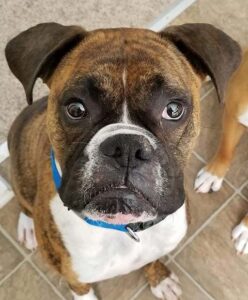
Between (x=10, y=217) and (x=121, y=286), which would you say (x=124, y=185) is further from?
(x=10, y=217)

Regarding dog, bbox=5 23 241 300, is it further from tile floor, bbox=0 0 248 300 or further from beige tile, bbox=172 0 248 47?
beige tile, bbox=172 0 248 47

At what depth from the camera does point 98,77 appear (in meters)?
1.29

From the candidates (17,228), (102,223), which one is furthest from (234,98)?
(17,228)

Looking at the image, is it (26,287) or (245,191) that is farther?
(245,191)

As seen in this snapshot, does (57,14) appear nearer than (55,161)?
No

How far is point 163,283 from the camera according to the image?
2.18m

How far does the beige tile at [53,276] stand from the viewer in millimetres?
2213

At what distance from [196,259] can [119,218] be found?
1.04 meters

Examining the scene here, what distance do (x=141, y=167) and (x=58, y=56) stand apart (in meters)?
0.42

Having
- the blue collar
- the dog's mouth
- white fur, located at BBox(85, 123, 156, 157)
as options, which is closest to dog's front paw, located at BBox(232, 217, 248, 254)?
the blue collar

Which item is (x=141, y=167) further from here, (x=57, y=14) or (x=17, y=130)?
(x=57, y=14)

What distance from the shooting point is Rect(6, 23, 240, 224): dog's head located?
123 cm

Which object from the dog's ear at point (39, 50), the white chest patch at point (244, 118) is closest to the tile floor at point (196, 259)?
the white chest patch at point (244, 118)

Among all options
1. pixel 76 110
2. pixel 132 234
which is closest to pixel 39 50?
pixel 76 110
